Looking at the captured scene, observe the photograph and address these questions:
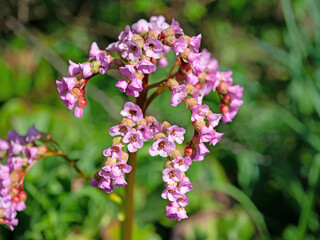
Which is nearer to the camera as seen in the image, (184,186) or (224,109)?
(184,186)

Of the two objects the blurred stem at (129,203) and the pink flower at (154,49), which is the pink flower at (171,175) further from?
the pink flower at (154,49)

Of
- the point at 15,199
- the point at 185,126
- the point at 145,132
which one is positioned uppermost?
the point at 145,132

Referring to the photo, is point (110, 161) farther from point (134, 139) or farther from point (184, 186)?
point (184, 186)

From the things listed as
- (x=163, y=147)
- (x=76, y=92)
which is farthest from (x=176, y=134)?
(x=76, y=92)

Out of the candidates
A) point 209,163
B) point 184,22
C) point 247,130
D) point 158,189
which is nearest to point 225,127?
point 247,130

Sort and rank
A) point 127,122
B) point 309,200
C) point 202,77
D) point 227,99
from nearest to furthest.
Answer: point 127,122 < point 202,77 < point 227,99 < point 309,200

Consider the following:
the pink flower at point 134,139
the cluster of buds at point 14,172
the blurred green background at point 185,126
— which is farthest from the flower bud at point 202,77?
the blurred green background at point 185,126

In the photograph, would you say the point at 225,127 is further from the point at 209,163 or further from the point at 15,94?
the point at 15,94
